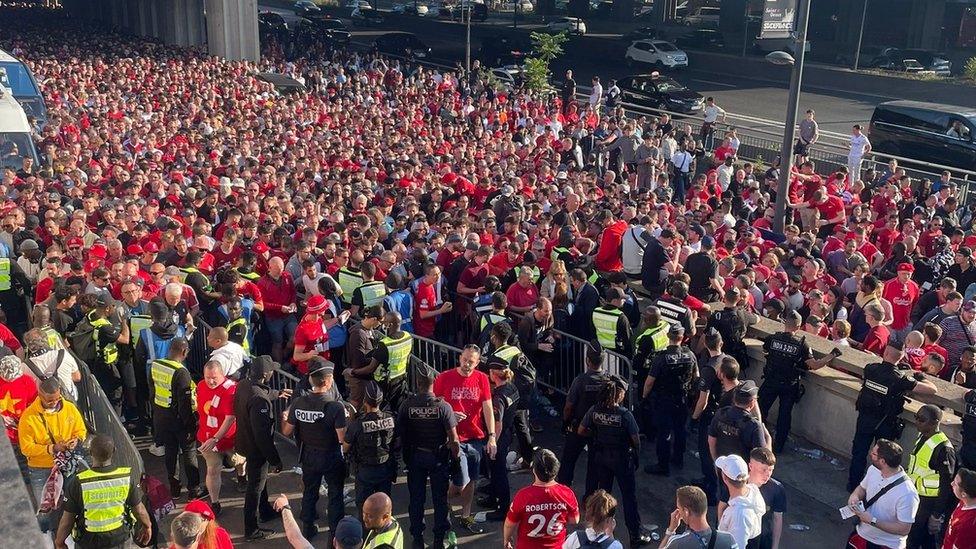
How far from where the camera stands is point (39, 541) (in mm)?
5488

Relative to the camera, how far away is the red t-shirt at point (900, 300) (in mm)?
12211

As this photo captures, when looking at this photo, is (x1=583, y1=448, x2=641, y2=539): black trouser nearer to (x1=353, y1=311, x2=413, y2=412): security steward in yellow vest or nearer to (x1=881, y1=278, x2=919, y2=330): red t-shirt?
(x1=353, y1=311, x2=413, y2=412): security steward in yellow vest

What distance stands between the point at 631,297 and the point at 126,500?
6.40 m

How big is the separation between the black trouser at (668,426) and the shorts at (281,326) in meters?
4.38

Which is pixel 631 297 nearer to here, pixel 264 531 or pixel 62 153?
pixel 264 531

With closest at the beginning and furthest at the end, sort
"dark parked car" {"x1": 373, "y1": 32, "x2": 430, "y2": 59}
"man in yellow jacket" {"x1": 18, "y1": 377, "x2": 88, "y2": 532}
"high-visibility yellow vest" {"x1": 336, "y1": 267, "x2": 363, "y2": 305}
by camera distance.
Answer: "man in yellow jacket" {"x1": 18, "y1": 377, "x2": 88, "y2": 532} → "high-visibility yellow vest" {"x1": 336, "y1": 267, "x2": 363, "y2": 305} → "dark parked car" {"x1": 373, "y1": 32, "x2": 430, "y2": 59}

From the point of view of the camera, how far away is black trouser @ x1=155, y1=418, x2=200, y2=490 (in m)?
9.10

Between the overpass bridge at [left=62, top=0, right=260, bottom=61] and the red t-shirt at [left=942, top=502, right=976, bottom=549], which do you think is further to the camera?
the overpass bridge at [left=62, top=0, right=260, bottom=61]

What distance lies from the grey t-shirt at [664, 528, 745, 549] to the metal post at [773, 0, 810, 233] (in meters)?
9.17

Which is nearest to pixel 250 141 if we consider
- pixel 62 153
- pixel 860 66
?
pixel 62 153

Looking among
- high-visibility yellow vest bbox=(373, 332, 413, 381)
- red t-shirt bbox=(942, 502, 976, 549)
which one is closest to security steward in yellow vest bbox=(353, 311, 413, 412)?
high-visibility yellow vest bbox=(373, 332, 413, 381)

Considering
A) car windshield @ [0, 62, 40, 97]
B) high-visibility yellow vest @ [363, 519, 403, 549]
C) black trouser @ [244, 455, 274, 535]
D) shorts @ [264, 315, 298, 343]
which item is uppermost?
car windshield @ [0, 62, 40, 97]

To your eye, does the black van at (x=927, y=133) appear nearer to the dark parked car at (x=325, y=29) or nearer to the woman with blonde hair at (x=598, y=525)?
the woman with blonde hair at (x=598, y=525)

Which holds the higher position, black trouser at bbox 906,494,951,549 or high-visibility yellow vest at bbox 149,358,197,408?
high-visibility yellow vest at bbox 149,358,197,408
